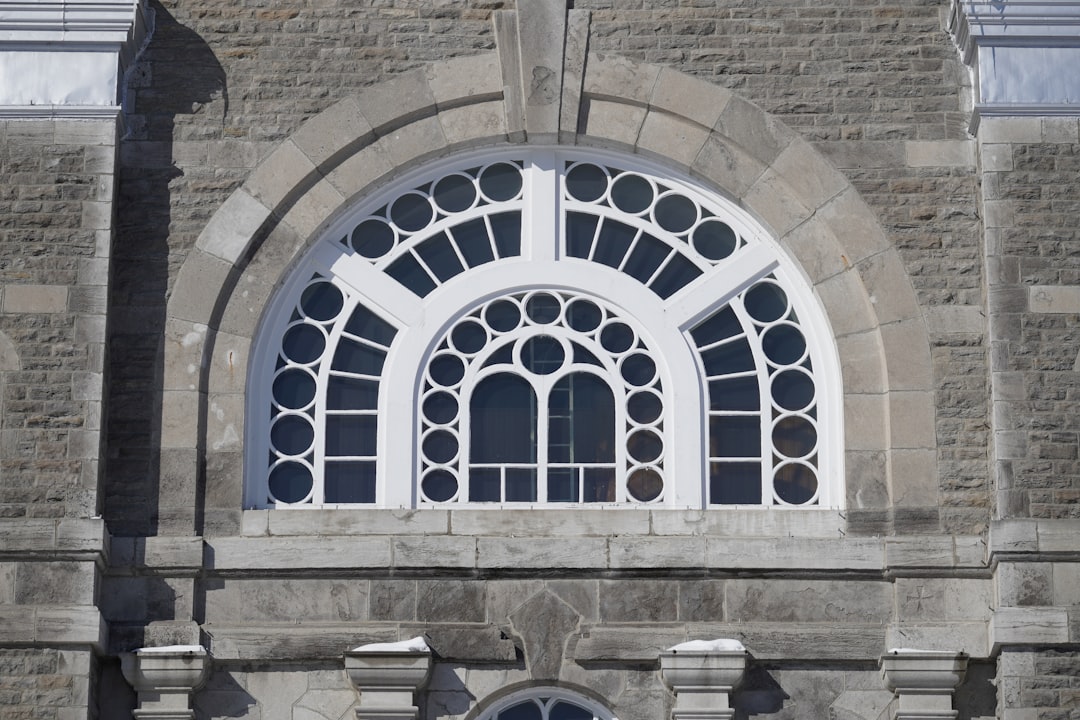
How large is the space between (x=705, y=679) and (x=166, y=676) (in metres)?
3.76

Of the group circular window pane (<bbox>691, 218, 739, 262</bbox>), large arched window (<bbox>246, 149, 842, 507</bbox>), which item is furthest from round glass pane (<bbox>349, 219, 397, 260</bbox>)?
circular window pane (<bbox>691, 218, 739, 262</bbox>)

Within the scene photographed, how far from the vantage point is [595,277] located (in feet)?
66.6

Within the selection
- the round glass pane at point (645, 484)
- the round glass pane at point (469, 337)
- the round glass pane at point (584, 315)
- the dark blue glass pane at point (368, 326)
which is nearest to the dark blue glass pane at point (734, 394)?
the round glass pane at point (645, 484)

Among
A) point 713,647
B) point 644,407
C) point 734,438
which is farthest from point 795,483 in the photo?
point 713,647

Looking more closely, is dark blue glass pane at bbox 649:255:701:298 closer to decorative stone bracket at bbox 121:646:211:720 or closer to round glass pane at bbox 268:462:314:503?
round glass pane at bbox 268:462:314:503

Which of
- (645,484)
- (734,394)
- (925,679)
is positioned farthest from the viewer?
(734,394)

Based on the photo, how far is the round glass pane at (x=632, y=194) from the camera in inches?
812

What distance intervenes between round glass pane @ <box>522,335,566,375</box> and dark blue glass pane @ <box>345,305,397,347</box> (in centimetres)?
100

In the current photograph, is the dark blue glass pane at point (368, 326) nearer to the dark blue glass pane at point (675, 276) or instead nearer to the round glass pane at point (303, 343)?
the round glass pane at point (303, 343)

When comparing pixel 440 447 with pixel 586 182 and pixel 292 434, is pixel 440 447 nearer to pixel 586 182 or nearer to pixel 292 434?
pixel 292 434

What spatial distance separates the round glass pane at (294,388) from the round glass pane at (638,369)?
2323mm

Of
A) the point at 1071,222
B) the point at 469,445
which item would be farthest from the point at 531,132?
the point at 1071,222

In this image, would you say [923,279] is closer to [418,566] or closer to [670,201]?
[670,201]

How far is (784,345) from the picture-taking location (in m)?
20.2
